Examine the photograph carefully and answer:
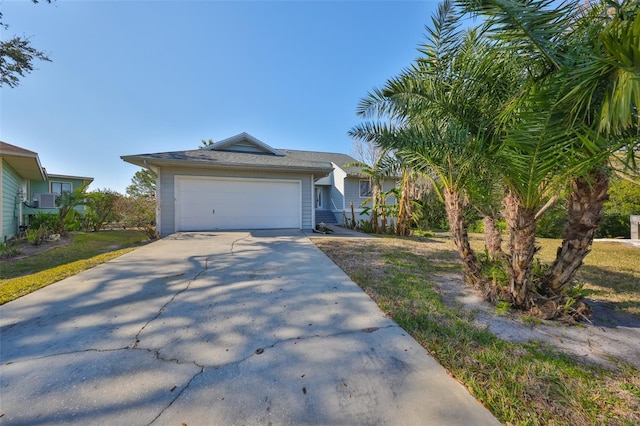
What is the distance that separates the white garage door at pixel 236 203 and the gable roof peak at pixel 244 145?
257cm

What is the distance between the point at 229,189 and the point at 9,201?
26.7 feet

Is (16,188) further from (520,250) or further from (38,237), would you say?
(520,250)

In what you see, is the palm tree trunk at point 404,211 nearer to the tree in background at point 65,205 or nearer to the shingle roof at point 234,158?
the shingle roof at point 234,158

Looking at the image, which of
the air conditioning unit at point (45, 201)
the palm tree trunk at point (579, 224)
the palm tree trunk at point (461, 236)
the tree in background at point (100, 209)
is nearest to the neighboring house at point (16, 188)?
the air conditioning unit at point (45, 201)

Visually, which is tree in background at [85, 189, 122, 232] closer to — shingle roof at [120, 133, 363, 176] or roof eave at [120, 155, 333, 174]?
roof eave at [120, 155, 333, 174]

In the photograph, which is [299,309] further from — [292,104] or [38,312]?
[292,104]

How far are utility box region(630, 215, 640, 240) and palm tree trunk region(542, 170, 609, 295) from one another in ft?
41.2

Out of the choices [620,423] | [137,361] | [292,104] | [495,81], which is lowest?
[620,423]

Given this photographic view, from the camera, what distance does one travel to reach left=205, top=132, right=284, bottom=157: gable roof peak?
11202 mm

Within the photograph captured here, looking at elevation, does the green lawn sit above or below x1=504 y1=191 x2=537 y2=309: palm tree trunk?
below

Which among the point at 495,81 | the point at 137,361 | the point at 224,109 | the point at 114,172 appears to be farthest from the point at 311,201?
the point at 114,172

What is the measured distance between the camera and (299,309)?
114 inches

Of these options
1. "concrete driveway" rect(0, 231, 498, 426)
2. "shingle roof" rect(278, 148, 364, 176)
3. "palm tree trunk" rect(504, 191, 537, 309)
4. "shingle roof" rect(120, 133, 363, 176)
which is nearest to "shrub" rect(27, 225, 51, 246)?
"shingle roof" rect(120, 133, 363, 176)

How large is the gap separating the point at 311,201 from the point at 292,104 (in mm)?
6438
